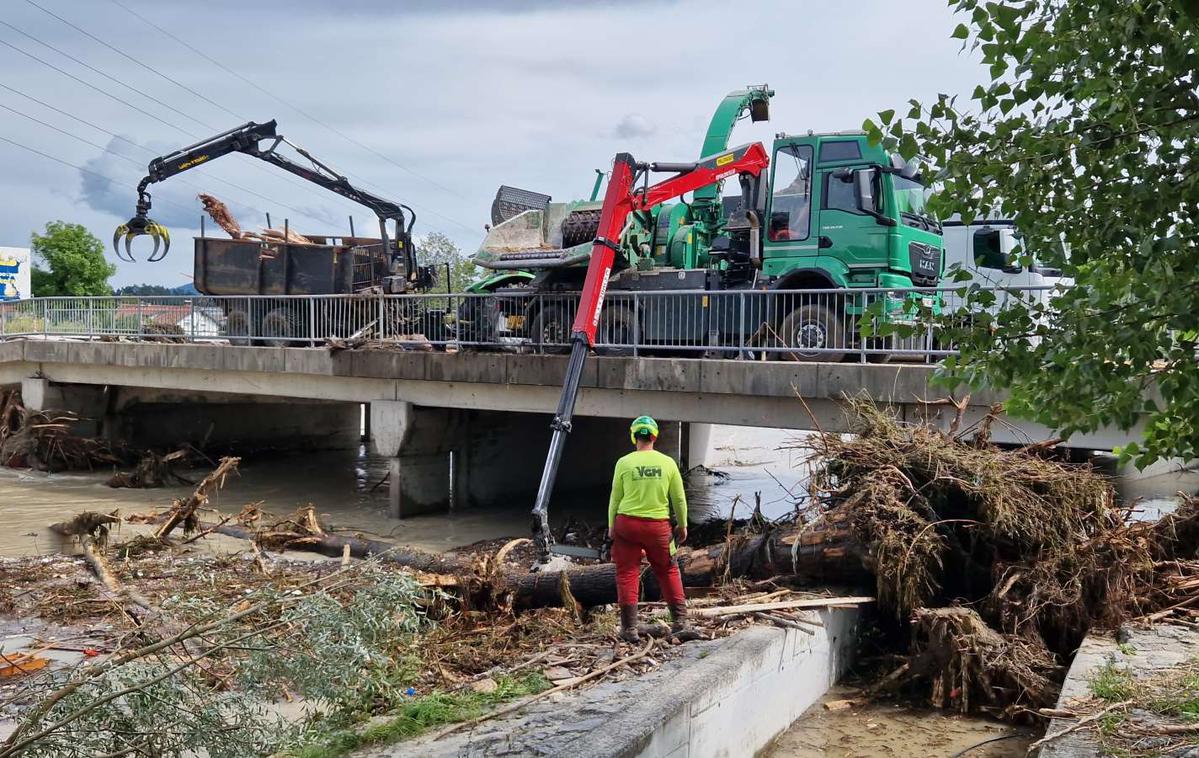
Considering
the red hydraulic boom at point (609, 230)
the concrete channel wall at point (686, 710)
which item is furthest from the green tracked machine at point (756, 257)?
the concrete channel wall at point (686, 710)

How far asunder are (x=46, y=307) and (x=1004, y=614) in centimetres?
2192

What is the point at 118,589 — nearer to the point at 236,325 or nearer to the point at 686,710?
the point at 686,710

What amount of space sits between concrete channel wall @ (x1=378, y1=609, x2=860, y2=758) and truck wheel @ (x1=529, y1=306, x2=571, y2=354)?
7.59 metres

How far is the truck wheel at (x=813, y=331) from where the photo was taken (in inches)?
506

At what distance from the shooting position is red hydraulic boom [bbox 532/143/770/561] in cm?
1170

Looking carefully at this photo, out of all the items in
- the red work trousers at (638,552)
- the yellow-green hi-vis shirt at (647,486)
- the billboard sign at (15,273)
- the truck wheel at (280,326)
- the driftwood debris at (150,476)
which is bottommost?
the driftwood debris at (150,476)

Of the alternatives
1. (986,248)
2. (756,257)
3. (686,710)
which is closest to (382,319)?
(756,257)

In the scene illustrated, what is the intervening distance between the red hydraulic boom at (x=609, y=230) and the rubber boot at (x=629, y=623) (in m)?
4.27

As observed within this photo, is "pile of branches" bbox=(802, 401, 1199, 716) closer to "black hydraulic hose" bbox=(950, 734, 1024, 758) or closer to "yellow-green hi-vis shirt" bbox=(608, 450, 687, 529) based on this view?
"black hydraulic hose" bbox=(950, 734, 1024, 758)

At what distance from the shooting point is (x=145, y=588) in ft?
35.2

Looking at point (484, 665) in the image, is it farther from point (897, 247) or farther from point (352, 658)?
point (897, 247)

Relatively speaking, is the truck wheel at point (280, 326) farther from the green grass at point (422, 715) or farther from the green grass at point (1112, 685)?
the green grass at point (1112, 685)

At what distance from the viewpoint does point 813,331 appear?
13.0 meters

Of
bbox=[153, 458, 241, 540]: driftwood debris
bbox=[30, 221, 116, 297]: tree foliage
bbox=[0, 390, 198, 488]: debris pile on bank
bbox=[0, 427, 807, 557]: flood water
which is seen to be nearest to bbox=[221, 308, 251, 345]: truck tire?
bbox=[0, 427, 807, 557]: flood water
